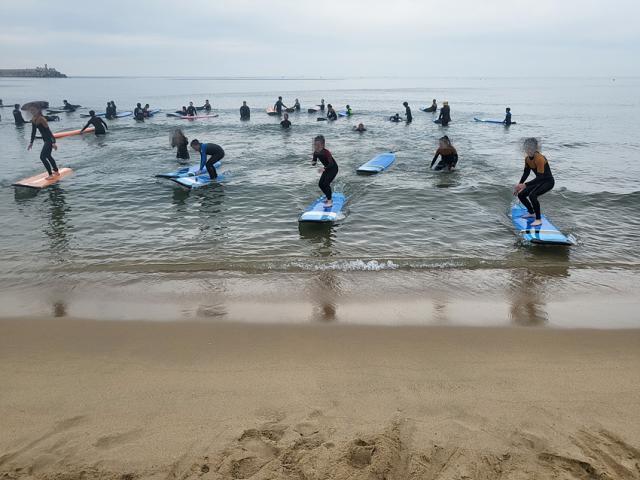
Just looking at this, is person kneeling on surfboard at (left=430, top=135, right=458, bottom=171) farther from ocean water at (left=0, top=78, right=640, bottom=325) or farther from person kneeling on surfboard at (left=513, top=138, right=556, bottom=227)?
person kneeling on surfboard at (left=513, top=138, right=556, bottom=227)

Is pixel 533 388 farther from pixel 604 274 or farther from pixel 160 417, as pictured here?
pixel 604 274

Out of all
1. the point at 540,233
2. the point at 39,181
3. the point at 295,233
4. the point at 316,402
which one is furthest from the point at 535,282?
the point at 39,181

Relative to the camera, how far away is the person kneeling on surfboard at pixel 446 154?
1512cm

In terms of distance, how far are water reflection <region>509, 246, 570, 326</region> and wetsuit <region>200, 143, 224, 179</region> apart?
969 centimetres

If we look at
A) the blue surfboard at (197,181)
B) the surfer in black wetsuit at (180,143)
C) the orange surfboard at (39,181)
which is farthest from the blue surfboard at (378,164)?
the orange surfboard at (39,181)

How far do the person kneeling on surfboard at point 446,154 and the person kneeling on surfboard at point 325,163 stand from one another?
5753 mm

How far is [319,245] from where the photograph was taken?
9133 mm

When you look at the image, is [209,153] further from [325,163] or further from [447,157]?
[447,157]

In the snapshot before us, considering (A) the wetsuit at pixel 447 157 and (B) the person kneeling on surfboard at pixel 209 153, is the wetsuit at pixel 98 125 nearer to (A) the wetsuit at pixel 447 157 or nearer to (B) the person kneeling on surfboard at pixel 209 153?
(B) the person kneeling on surfboard at pixel 209 153

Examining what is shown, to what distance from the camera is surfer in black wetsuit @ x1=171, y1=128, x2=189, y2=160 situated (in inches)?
682

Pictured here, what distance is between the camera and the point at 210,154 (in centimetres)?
1404

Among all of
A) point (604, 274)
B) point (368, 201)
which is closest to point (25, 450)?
point (604, 274)

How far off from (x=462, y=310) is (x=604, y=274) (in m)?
3.34

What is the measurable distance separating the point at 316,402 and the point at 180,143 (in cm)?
1576
